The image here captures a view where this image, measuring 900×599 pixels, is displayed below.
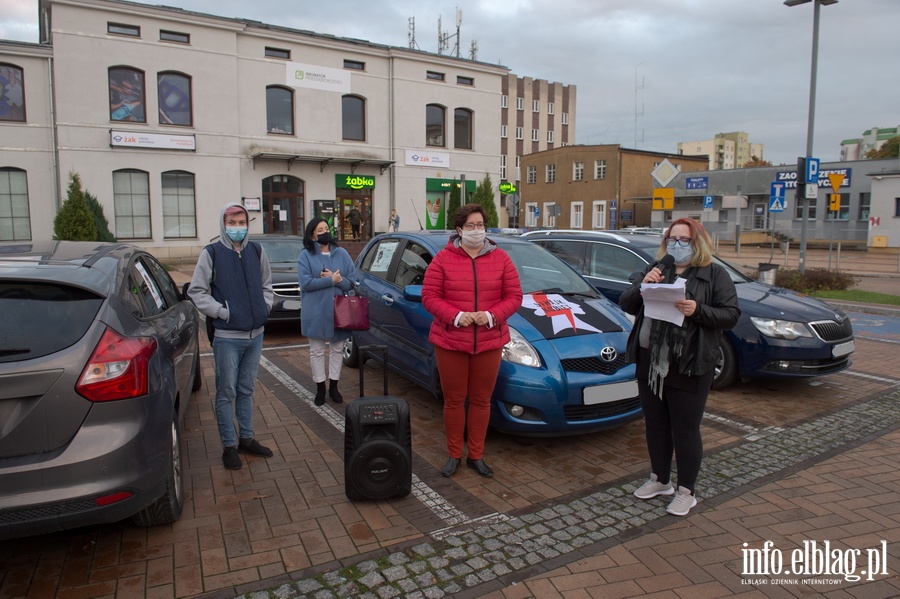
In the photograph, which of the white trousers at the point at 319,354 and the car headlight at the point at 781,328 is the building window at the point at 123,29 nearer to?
the white trousers at the point at 319,354

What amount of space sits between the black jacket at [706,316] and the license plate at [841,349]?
357 cm

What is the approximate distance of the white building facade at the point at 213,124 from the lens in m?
22.7

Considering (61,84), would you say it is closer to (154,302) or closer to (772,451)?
(154,302)

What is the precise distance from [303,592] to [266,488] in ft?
4.20

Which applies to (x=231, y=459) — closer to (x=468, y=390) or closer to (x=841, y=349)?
(x=468, y=390)

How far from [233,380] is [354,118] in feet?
86.6

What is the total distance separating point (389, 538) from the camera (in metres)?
3.57

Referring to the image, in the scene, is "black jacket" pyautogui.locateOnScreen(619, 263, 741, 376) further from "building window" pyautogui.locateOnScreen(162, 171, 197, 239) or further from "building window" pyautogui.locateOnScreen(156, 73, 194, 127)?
"building window" pyautogui.locateOnScreen(156, 73, 194, 127)

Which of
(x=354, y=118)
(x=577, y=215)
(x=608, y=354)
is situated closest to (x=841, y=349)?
(x=608, y=354)

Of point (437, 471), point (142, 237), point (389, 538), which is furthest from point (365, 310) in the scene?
point (142, 237)

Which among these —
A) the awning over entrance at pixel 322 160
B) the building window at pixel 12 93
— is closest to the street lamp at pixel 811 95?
the awning over entrance at pixel 322 160

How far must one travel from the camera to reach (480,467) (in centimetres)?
444

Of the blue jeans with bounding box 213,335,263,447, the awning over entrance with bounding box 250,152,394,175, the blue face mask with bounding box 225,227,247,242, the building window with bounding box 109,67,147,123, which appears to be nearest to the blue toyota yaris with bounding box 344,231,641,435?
the blue jeans with bounding box 213,335,263,447

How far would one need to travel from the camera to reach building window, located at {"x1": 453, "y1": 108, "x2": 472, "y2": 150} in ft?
104
